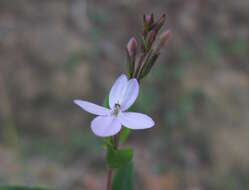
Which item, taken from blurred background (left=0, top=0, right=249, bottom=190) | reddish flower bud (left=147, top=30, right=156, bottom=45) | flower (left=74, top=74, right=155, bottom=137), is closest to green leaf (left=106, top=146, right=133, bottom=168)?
flower (left=74, top=74, right=155, bottom=137)

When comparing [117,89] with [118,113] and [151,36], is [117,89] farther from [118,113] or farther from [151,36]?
[151,36]

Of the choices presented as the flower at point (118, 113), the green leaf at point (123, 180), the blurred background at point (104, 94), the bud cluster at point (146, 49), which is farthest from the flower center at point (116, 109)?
the blurred background at point (104, 94)

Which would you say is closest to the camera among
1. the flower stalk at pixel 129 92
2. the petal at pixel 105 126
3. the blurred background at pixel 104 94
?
the petal at pixel 105 126

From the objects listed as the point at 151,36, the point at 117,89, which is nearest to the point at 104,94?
the point at 117,89

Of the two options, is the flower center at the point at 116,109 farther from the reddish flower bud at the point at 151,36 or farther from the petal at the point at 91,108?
the reddish flower bud at the point at 151,36

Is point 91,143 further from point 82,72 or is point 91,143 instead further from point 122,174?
point 122,174

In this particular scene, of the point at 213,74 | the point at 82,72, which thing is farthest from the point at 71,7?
the point at 213,74
